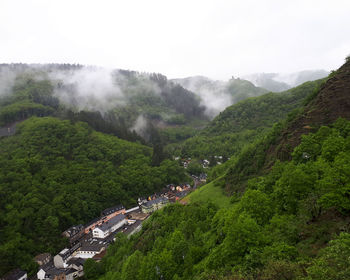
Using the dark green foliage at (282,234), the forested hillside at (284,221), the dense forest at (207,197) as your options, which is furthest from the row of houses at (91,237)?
the dark green foliage at (282,234)

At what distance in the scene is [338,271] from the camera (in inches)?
482

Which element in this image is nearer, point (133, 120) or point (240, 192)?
point (240, 192)

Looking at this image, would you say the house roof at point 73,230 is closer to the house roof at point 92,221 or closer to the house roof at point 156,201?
the house roof at point 92,221

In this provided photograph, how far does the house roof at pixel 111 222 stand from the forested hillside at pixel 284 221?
78.1 feet

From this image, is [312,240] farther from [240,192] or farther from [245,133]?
[245,133]

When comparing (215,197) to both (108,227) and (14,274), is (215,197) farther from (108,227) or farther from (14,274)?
(14,274)

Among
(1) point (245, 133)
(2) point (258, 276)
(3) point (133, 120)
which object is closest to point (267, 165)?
(2) point (258, 276)

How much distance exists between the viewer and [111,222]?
7025 centimetres

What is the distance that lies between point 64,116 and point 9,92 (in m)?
89.7

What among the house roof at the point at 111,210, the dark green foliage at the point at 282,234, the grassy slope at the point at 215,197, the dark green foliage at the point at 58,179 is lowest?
the house roof at the point at 111,210

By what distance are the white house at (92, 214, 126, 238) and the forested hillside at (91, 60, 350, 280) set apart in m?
23.0

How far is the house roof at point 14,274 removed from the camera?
166 feet

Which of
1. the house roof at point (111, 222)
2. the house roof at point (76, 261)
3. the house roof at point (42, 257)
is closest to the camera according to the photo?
the house roof at point (76, 261)

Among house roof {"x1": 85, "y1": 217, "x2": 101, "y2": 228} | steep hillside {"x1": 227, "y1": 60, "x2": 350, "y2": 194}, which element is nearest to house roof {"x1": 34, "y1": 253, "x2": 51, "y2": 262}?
house roof {"x1": 85, "y1": 217, "x2": 101, "y2": 228}
